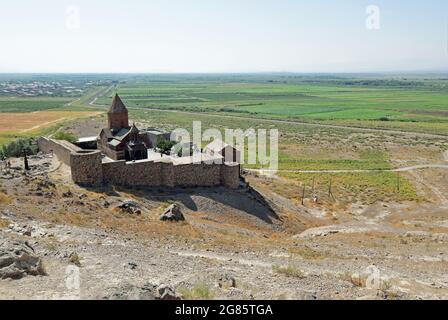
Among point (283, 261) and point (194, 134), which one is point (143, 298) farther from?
point (194, 134)

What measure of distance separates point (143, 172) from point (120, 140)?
4.91 metres

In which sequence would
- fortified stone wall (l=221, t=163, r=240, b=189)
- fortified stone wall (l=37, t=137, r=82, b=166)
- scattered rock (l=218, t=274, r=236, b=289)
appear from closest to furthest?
scattered rock (l=218, t=274, r=236, b=289)
fortified stone wall (l=221, t=163, r=240, b=189)
fortified stone wall (l=37, t=137, r=82, b=166)

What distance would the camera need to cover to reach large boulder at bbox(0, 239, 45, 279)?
30.3 feet

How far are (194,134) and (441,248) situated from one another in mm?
47931

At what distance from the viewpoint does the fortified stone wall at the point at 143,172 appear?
75.1 ft

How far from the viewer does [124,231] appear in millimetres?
16297

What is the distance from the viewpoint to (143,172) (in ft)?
80.4

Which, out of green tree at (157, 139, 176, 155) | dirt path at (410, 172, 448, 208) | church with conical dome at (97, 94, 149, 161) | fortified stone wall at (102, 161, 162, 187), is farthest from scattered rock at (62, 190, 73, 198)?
dirt path at (410, 172, 448, 208)

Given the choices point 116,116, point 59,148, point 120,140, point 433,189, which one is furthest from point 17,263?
point 433,189

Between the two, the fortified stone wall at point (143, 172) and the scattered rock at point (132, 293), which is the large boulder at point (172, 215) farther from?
the scattered rock at point (132, 293)

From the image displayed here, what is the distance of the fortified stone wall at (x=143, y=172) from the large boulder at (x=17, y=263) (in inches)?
506

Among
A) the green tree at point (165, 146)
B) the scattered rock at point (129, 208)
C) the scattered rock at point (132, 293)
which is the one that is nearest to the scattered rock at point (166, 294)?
the scattered rock at point (132, 293)

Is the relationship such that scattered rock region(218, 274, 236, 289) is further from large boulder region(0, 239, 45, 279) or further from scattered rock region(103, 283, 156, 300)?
large boulder region(0, 239, 45, 279)

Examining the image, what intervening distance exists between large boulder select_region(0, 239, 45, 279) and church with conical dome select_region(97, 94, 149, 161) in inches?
707
